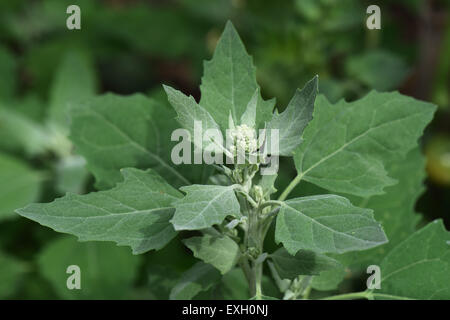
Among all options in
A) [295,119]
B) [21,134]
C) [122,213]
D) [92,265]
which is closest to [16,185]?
[21,134]

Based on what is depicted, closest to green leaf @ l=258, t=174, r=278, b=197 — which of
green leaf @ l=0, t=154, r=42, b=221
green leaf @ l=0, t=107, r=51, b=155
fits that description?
green leaf @ l=0, t=154, r=42, b=221

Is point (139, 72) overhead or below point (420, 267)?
overhead

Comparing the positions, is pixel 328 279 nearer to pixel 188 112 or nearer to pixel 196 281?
pixel 196 281

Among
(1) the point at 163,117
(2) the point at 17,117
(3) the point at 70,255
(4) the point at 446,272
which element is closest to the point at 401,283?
(4) the point at 446,272

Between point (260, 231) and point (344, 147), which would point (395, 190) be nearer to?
point (344, 147)

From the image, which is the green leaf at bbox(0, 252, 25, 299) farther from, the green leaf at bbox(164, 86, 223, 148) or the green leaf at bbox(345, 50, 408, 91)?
the green leaf at bbox(345, 50, 408, 91)

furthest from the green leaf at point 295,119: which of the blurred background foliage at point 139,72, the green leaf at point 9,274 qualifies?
the green leaf at point 9,274

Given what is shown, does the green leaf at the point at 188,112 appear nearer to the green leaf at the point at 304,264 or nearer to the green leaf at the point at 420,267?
the green leaf at the point at 304,264

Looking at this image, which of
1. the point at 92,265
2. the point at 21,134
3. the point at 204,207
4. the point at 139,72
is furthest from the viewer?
the point at 139,72
